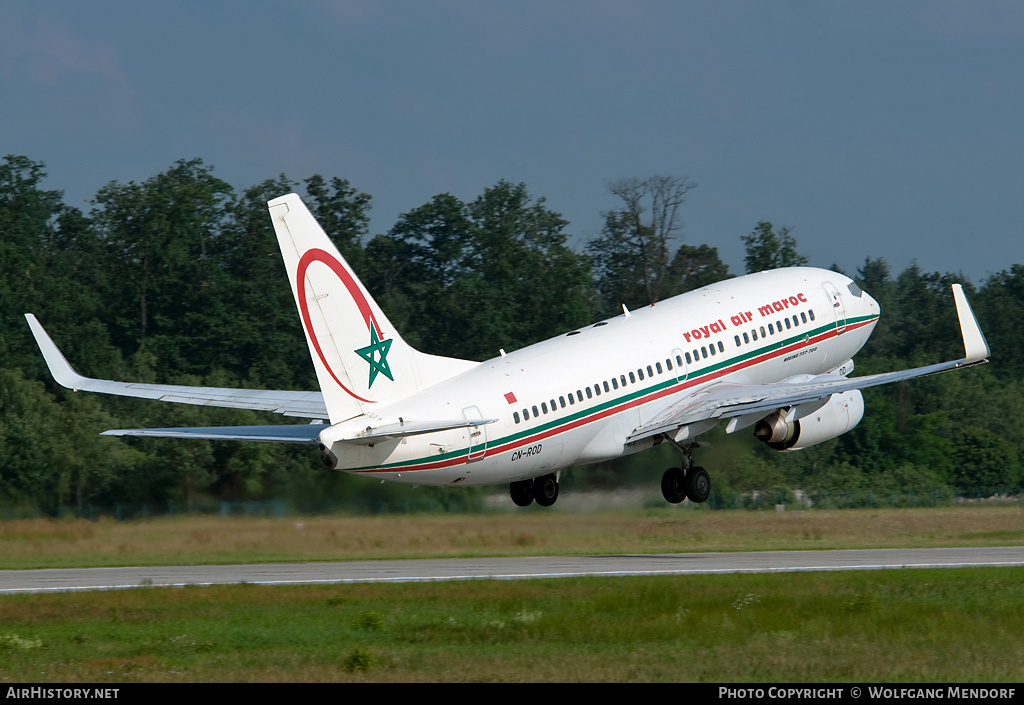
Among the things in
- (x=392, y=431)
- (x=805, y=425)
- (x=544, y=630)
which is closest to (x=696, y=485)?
(x=805, y=425)

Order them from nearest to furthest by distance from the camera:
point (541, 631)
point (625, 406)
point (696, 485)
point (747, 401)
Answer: point (541, 631)
point (625, 406)
point (747, 401)
point (696, 485)

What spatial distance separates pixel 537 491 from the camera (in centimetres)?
4200

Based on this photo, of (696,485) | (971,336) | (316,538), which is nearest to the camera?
(971,336)

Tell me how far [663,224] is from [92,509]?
62873 millimetres

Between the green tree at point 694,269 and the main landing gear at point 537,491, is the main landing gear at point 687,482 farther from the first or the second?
the green tree at point 694,269

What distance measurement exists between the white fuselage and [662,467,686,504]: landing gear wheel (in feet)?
6.42

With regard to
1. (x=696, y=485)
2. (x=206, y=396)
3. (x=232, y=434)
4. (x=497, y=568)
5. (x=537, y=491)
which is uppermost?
(x=206, y=396)

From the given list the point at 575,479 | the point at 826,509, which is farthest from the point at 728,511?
the point at 575,479

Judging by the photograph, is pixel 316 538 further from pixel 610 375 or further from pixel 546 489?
pixel 610 375

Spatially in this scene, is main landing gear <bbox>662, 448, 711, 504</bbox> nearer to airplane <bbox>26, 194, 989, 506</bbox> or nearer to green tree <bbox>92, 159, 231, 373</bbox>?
airplane <bbox>26, 194, 989, 506</bbox>

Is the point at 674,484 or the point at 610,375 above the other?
the point at 610,375

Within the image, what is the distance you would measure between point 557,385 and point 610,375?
2.13 metres

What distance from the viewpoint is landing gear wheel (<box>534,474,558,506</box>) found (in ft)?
137

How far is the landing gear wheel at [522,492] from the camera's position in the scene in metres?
41.8
